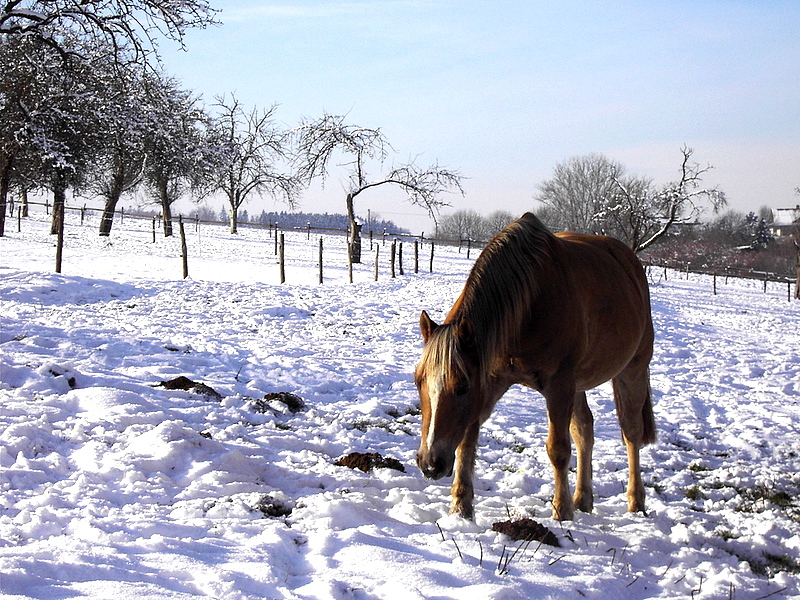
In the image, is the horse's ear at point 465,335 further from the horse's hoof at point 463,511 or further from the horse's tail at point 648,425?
the horse's tail at point 648,425

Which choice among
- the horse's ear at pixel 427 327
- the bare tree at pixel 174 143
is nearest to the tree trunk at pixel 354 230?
the bare tree at pixel 174 143

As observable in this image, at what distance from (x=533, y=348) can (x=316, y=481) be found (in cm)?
160

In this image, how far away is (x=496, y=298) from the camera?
3.27 metres

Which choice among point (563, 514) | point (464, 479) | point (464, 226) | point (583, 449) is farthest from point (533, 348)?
point (464, 226)

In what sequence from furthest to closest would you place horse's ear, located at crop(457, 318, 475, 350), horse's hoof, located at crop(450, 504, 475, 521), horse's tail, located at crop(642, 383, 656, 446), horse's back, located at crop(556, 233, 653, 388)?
horse's tail, located at crop(642, 383, 656, 446)
horse's back, located at crop(556, 233, 653, 388)
horse's hoof, located at crop(450, 504, 475, 521)
horse's ear, located at crop(457, 318, 475, 350)

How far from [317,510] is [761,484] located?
3.60 metres

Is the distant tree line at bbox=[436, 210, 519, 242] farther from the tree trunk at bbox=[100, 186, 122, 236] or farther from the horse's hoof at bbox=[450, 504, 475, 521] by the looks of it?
the horse's hoof at bbox=[450, 504, 475, 521]

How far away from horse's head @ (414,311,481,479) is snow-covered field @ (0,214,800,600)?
427mm

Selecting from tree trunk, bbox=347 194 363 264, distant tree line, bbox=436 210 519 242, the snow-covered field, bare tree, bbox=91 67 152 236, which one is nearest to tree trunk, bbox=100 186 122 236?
bare tree, bbox=91 67 152 236

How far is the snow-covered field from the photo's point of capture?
2.50m

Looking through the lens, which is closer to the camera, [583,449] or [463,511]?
[463,511]

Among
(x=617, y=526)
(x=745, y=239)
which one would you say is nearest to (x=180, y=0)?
(x=617, y=526)

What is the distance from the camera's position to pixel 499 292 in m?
3.29

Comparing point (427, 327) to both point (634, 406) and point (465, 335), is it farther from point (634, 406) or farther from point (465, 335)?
point (634, 406)
